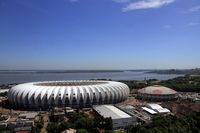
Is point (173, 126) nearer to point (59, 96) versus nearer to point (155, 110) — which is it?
point (155, 110)

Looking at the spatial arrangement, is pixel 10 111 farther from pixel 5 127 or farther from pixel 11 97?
pixel 5 127

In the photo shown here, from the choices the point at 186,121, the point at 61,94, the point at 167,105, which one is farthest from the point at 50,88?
the point at 186,121

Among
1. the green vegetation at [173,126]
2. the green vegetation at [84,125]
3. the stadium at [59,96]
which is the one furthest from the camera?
the stadium at [59,96]

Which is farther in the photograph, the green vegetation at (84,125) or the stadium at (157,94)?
the stadium at (157,94)

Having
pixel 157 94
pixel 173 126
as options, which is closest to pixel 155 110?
pixel 157 94

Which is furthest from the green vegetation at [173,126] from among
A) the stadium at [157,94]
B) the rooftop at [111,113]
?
the stadium at [157,94]

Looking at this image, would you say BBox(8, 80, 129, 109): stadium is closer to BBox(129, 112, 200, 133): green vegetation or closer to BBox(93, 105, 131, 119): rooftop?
BBox(93, 105, 131, 119): rooftop

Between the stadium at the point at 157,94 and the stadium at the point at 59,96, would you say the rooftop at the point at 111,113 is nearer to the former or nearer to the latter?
the stadium at the point at 59,96

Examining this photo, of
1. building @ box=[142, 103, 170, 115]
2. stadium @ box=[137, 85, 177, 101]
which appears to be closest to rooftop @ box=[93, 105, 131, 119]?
building @ box=[142, 103, 170, 115]

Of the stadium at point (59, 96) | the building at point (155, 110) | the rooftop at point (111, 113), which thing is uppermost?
the stadium at point (59, 96)

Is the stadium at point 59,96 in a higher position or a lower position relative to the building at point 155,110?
higher

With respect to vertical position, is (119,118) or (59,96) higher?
(59,96)

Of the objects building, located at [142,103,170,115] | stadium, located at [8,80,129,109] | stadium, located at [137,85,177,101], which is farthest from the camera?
stadium, located at [137,85,177,101]
